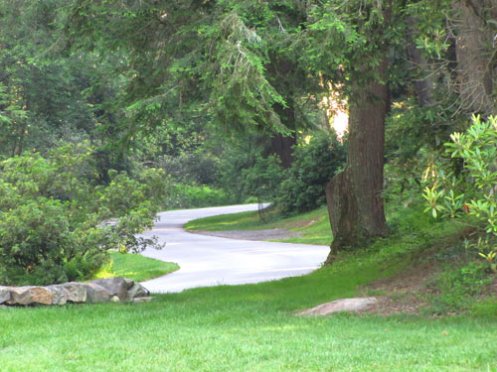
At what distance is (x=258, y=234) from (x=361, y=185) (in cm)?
1853

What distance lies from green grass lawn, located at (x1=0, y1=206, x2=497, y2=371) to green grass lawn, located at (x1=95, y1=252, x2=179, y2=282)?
6564mm

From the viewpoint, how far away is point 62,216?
16000 millimetres

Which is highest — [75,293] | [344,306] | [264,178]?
[264,178]

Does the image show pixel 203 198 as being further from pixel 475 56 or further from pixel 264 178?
pixel 475 56

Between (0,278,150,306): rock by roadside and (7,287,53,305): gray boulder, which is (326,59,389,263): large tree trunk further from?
(7,287,53,305): gray boulder

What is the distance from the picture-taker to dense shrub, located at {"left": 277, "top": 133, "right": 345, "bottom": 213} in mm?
37938

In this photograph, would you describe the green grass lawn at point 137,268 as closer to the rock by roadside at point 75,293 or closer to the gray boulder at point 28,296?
the rock by roadside at point 75,293

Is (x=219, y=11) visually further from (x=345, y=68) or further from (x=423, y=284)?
(x=423, y=284)

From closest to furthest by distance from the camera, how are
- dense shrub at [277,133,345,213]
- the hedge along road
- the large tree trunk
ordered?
the large tree trunk → the hedge along road → dense shrub at [277,133,345,213]

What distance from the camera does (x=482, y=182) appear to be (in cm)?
880

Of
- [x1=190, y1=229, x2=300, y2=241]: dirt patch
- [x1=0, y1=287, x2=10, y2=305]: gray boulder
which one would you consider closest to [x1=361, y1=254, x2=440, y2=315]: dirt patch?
[x1=0, y1=287, x2=10, y2=305]: gray boulder

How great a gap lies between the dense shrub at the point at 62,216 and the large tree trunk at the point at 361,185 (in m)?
3.76

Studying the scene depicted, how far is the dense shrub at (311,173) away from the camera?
124 ft

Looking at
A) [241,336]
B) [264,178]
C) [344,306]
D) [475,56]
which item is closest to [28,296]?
[344,306]
